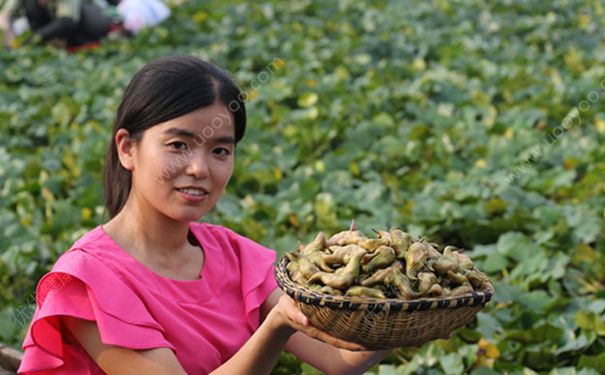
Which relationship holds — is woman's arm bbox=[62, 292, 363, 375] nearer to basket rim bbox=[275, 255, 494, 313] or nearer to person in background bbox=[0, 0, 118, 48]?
basket rim bbox=[275, 255, 494, 313]

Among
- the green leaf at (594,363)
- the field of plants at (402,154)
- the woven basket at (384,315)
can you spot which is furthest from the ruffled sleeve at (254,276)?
the green leaf at (594,363)

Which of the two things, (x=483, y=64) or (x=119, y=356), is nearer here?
(x=119, y=356)

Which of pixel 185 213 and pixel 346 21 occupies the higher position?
pixel 185 213

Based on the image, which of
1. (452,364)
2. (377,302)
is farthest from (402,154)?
(377,302)

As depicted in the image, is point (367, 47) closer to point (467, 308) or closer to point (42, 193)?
point (42, 193)

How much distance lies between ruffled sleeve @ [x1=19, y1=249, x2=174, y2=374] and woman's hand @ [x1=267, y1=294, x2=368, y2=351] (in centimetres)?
28

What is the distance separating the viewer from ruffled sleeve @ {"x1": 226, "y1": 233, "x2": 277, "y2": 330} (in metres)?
2.16

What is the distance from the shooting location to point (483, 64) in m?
6.70

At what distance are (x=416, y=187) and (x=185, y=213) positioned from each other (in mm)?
2680

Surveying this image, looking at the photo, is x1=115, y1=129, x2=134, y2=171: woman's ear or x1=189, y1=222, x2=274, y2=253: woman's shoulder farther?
x1=189, y1=222, x2=274, y2=253: woman's shoulder

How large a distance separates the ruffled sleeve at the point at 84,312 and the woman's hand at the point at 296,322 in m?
0.28

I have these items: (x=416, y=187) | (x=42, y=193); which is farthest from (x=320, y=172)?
(x=42, y=193)

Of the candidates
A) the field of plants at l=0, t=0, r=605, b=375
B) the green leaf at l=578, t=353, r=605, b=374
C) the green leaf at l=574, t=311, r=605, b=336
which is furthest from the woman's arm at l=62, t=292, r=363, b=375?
the green leaf at l=574, t=311, r=605, b=336

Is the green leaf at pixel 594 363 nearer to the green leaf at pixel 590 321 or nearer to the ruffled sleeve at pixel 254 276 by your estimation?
the green leaf at pixel 590 321
